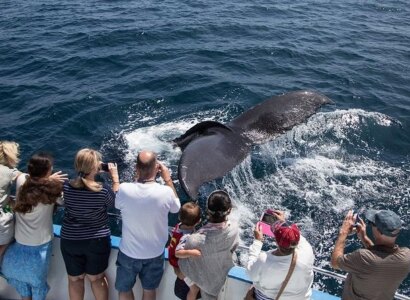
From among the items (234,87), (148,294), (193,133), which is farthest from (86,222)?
(234,87)

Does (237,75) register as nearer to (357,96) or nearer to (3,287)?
(357,96)

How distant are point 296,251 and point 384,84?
537 inches

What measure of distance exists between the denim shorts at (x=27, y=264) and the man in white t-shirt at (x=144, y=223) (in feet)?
3.30

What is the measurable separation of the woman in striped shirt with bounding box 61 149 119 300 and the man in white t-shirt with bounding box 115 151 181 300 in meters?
0.23

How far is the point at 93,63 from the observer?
57.3ft

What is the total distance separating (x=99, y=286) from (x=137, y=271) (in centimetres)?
68

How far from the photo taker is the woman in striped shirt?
4922 mm

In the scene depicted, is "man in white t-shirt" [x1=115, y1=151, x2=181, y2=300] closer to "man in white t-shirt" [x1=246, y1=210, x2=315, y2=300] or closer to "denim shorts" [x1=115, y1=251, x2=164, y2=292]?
"denim shorts" [x1=115, y1=251, x2=164, y2=292]

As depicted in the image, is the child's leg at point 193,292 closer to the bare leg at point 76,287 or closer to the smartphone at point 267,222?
the smartphone at point 267,222

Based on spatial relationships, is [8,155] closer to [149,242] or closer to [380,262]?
[149,242]

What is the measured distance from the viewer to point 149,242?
16.5ft

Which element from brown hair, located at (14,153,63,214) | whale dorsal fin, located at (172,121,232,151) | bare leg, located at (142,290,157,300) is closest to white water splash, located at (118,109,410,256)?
whale dorsal fin, located at (172,121,232,151)

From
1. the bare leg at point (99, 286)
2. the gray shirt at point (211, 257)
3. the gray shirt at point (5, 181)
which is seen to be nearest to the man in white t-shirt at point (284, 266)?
the gray shirt at point (211, 257)

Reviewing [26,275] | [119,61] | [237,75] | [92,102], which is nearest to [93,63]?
[119,61]
